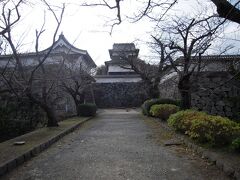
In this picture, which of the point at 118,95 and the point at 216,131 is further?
the point at 118,95

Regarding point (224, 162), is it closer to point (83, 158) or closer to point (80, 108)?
point (83, 158)

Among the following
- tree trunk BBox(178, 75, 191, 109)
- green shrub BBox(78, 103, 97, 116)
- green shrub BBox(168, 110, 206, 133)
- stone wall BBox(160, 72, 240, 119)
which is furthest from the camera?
green shrub BBox(78, 103, 97, 116)

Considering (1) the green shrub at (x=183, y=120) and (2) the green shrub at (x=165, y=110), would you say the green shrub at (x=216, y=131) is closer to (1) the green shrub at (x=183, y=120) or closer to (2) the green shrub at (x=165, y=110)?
(1) the green shrub at (x=183, y=120)

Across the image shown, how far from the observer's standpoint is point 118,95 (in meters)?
36.7

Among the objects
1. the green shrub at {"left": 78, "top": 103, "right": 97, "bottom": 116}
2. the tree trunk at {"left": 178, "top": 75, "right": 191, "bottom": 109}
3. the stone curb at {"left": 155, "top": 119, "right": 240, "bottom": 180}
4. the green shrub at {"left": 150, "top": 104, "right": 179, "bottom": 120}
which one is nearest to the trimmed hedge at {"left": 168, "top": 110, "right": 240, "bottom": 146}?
the stone curb at {"left": 155, "top": 119, "right": 240, "bottom": 180}

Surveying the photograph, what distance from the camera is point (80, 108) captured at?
69.5 feet

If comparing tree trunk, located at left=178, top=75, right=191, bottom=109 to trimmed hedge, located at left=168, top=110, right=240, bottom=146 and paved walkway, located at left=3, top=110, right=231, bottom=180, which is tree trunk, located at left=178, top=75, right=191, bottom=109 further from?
trimmed hedge, located at left=168, top=110, right=240, bottom=146

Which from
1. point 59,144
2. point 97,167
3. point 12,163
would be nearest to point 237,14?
point 97,167

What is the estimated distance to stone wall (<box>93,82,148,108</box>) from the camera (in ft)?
119

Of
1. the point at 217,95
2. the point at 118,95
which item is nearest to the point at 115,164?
the point at 217,95

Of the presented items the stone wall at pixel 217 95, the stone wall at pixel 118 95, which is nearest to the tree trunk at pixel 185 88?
the stone wall at pixel 217 95

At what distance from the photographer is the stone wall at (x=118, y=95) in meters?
36.3

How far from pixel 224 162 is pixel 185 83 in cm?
794

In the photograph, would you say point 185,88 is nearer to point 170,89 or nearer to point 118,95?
point 170,89
